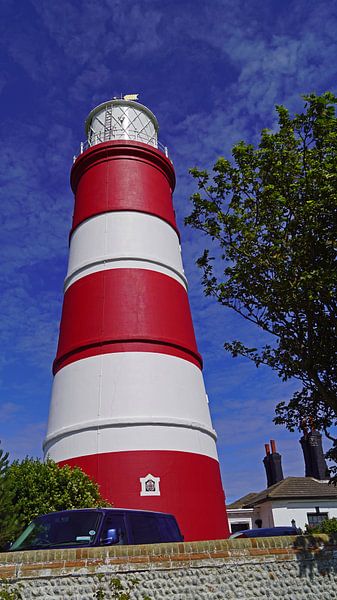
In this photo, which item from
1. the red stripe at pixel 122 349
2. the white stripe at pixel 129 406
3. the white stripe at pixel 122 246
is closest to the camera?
the white stripe at pixel 129 406

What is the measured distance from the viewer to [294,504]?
102 ft

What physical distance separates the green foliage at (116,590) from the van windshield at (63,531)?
0.59 metres

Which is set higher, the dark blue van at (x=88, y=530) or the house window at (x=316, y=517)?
the house window at (x=316, y=517)

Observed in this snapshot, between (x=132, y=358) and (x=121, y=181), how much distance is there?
20.4 feet

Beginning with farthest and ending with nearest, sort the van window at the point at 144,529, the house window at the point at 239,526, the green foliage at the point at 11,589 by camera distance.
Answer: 1. the house window at the point at 239,526
2. the van window at the point at 144,529
3. the green foliage at the point at 11,589

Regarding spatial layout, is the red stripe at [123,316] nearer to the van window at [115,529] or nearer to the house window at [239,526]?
the van window at [115,529]

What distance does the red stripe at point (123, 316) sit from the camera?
14016 millimetres

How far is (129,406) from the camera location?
12930 mm

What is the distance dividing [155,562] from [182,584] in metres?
0.54

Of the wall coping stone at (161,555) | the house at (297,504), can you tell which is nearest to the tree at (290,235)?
the wall coping stone at (161,555)

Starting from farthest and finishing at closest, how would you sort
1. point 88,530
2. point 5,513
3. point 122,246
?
1. point 122,246
2. point 5,513
3. point 88,530

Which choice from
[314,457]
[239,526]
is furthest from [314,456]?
[239,526]

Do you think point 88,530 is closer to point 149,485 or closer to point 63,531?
point 63,531

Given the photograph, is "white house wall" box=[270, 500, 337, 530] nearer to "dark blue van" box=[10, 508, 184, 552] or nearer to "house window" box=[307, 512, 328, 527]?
"house window" box=[307, 512, 328, 527]
